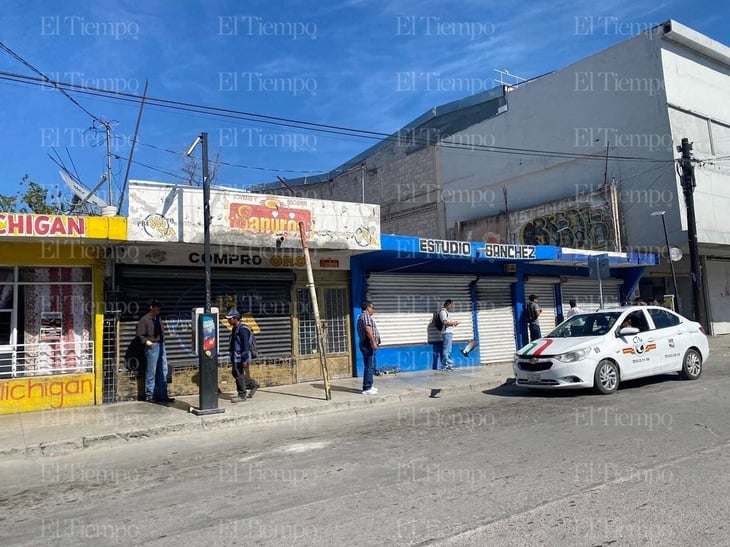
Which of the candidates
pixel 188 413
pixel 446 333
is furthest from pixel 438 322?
pixel 188 413

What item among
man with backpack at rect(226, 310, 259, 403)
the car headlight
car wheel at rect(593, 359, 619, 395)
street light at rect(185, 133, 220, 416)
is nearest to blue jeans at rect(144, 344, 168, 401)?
man with backpack at rect(226, 310, 259, 403)

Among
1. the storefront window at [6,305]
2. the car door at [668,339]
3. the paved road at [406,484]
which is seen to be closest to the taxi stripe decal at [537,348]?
the paved road at [406,484]

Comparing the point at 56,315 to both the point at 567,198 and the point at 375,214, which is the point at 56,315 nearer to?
the point at 375,214

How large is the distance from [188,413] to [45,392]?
280 centimetres

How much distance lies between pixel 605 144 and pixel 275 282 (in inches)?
700

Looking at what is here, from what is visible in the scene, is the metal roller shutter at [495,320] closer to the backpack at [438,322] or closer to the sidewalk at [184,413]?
the backpack at [438,322]

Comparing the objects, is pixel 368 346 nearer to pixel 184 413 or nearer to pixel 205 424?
pixel 205 424

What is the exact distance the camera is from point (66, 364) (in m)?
10.7

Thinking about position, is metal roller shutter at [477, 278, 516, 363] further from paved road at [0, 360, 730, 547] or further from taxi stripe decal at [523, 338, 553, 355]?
paved road at [0, 360, 730, 547]

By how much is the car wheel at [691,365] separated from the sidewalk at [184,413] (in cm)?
347

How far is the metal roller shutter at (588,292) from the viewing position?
60.1 feet

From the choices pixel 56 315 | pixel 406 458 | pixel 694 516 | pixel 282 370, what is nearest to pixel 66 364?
pixel 56 315

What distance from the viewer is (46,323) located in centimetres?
1064

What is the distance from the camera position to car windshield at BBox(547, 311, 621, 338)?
1070cm
